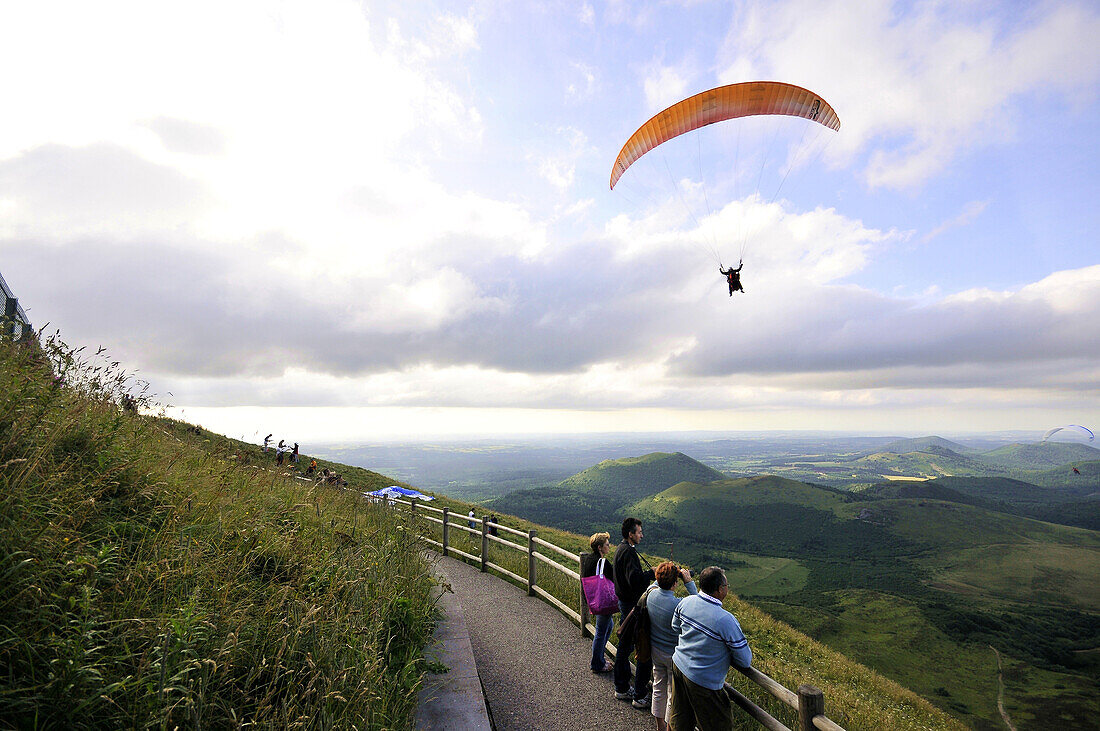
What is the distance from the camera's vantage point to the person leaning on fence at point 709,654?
12.7 ft

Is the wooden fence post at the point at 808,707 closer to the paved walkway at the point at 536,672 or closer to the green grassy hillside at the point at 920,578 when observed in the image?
the paved walkway at the point at 536,672

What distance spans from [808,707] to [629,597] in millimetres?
2341

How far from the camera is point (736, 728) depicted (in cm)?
515

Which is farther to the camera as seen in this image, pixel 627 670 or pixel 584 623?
pixel 584 623

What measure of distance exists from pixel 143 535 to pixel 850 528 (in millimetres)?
191849

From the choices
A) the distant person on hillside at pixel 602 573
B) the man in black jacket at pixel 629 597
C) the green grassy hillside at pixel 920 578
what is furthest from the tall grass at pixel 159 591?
the green grassy hillside at pixel 920 578

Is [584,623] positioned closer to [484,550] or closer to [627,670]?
[627,670]

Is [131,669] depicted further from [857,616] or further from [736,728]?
[857,616]

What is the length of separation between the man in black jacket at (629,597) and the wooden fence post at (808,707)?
82.6 inches

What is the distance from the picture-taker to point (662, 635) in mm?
4797

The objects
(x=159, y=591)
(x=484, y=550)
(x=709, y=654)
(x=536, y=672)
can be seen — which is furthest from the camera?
(x=484, y=550)

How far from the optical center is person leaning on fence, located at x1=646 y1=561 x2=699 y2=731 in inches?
187

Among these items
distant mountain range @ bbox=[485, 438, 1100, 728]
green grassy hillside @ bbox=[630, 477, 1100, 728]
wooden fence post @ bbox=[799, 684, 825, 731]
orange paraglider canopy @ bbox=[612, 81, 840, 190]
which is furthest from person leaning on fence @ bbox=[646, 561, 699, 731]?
green grassy hillside @ bbox=[630, 477, 1100, 728]

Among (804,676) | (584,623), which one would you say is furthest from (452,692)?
(804,676)
